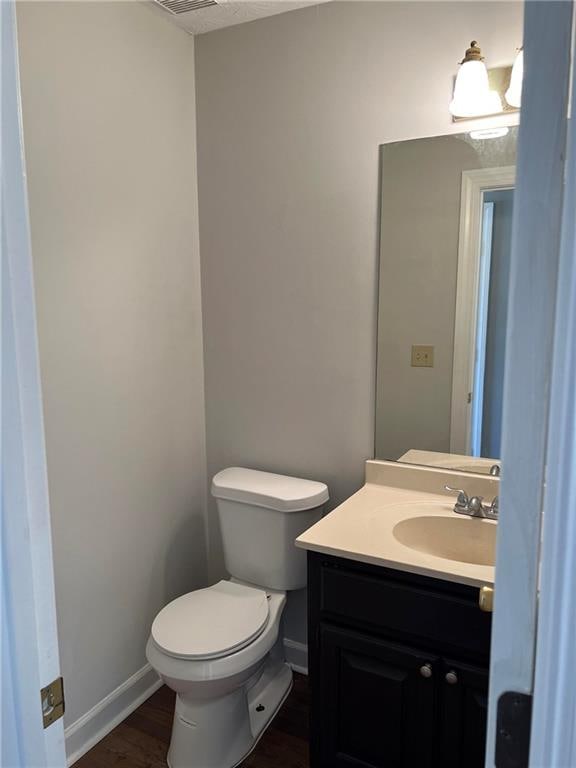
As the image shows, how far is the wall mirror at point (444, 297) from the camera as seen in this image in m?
1.83

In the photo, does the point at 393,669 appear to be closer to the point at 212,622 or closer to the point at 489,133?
the point at 212,622

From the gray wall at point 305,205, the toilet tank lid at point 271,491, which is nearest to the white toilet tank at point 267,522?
the toilet tank lid at point 271,491

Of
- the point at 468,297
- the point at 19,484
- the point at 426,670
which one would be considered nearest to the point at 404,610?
the point at 426,670

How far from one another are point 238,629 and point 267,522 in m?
0.37

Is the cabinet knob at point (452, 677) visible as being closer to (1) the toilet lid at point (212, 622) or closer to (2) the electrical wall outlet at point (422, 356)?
(1) the toilet lid at point (212, 622)

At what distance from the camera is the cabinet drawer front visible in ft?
4.78

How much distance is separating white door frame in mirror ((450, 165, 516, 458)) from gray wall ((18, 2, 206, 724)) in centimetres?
106

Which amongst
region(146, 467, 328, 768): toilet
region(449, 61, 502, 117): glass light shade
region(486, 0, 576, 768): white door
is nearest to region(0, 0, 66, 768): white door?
region(486, 0, 576, 768): white door

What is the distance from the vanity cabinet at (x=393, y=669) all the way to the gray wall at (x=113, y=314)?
31.1 inches

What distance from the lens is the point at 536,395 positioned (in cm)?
55

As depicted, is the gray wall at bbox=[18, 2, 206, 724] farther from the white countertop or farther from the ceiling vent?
the white countertop

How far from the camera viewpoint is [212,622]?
1.91 meters

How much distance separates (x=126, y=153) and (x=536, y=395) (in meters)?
1.84

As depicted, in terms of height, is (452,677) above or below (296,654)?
above
